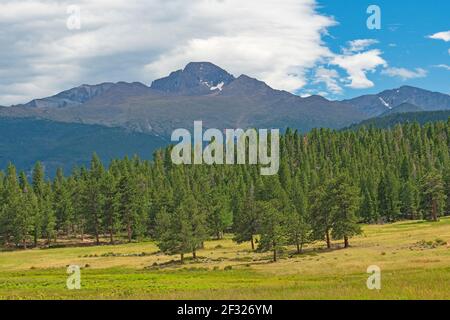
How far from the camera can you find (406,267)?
198ft

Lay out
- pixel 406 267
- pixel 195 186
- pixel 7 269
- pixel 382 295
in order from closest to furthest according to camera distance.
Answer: pixel 382 295 < pixel 406 267 < pixel 7 269 < pixel 195 186

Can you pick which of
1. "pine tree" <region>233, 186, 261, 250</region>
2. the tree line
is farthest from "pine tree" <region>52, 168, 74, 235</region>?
"pine tree" <region>233, 186, 261, 250</region>

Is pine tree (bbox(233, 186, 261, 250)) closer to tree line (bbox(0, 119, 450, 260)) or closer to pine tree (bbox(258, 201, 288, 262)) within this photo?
tree line (bbox(0, 119, 450, 260))

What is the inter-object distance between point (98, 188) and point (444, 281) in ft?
351

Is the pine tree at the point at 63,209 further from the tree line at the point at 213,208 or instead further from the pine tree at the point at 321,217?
the pine tree at the point at 321,217

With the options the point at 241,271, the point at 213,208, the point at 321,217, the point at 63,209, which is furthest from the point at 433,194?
the point at 63,209

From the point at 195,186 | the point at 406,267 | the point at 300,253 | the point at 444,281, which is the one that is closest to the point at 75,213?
the point at 195,186

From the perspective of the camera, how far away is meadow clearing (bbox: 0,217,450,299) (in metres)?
39.6

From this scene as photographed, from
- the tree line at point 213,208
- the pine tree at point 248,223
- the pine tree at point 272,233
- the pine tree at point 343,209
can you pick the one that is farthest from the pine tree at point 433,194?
the pine tree at point 272,233

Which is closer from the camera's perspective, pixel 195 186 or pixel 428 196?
pixel 428 196

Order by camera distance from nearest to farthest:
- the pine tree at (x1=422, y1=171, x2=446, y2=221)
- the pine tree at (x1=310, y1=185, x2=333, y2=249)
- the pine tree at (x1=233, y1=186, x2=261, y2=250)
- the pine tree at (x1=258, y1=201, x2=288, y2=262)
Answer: the pine tree at (x1=258, y1=201, x2=288, y2=262) → the pine tree at (x1=310, y1=185, x2=333, y2=249) → the pine tree at (x1=233, y1=186, x2=261, y2=250) → the pine tree at (x1=422, y1=171, x2=446, y2=221)

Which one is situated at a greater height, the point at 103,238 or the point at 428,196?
the point at 428,196
